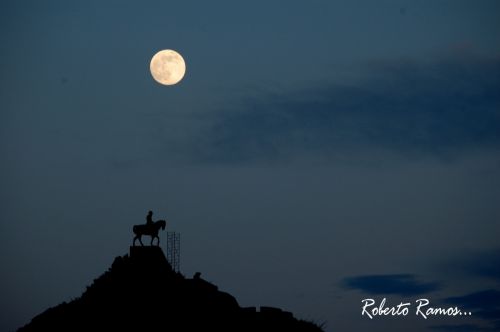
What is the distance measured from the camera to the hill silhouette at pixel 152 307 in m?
81.2

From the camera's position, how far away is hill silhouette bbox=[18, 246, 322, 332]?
3199 inches

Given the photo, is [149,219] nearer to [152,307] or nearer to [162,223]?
[162,223]

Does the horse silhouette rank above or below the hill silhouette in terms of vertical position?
above

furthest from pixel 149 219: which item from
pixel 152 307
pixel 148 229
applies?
pixel 152 307

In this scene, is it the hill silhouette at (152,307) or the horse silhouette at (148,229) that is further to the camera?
the horse silhouette at (148,229)

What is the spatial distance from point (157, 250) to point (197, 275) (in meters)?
3.20

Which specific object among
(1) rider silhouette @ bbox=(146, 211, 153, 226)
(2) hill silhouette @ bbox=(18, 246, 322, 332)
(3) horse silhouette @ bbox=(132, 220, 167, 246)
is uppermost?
(1) rider silhouette @ bbox=(146, 211, 153, 226)

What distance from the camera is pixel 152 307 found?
82.2 m

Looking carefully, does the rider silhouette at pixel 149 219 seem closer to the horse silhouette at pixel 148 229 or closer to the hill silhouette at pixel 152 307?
the horse silhouette at pixel 148 229

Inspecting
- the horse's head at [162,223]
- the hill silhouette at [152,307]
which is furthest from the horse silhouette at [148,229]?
the hill silhouette at [152,307]

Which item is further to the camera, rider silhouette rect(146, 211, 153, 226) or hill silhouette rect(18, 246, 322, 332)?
rider silhouette rect(146, 211, 153, 226)

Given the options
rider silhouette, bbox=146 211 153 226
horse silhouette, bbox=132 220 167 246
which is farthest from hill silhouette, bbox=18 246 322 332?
rider silhouette, bbox=146 211 153 226

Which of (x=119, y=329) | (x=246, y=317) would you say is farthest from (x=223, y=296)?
(x=119, y=329)

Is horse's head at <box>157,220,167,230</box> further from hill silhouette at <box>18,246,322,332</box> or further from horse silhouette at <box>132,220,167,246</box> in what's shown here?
hill silhouette at <box>18,246,322,332</box>
